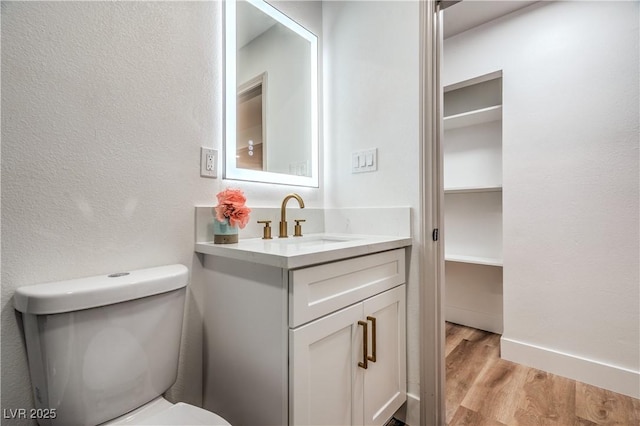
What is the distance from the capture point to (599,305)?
157cm

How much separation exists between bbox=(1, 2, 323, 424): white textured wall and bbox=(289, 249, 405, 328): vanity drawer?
53 centimetres

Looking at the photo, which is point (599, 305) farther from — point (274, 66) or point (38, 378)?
point (38, 378)

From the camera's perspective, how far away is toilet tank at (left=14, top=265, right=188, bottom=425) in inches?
27.1

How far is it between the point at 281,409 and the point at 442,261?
870 mm

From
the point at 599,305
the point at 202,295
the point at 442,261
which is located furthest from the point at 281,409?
the point at 599,305

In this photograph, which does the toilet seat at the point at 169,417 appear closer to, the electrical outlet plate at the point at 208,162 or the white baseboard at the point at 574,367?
the electrical outlet plate at the point at 208,162

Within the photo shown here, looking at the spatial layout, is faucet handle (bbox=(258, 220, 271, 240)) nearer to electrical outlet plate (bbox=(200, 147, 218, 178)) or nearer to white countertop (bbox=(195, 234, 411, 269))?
white countertop (bbox=(195, 234, 411, 269))

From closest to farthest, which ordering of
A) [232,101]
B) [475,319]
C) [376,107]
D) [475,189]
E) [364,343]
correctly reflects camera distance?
[364,343], [232,101], [376,107], [475,189], [475,319]

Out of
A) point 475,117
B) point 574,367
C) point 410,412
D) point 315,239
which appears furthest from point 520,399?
point 475,117

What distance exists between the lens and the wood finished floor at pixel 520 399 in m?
1.31

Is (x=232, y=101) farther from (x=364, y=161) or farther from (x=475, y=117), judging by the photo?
(x=475, y=117)

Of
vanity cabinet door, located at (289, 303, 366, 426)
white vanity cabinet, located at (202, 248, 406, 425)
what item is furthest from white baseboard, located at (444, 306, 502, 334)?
vanity cabinet door, located at (289, 303, 366, 426)

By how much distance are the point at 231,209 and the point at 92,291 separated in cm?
49

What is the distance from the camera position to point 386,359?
114 centimetres
